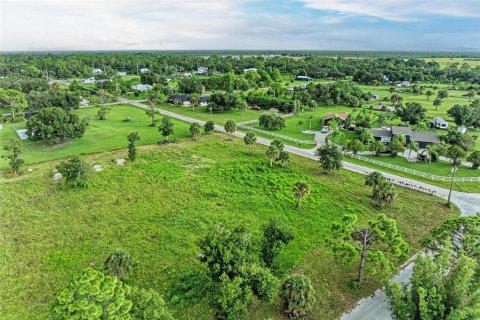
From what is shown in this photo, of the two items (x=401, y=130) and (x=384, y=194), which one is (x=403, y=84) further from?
(x=384, y=194)

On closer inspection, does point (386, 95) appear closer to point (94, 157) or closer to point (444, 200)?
point (444, 200)

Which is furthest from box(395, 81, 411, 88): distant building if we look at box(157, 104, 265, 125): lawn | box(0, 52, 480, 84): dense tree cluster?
box(157, 104, 265, 125): lawn

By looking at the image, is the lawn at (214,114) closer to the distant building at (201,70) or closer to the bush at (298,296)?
the bush at (298,296)

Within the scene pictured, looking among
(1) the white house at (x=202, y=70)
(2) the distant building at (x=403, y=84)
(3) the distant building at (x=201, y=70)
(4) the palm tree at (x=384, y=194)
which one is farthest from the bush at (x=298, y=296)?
(1) the white house at (x=202, y=70)

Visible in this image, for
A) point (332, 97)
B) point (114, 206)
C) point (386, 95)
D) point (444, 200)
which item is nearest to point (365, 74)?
point (386, 95)

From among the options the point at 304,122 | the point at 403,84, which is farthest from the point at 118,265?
the point at 403,84

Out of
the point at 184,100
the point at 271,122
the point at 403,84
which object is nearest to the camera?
the point at 271,122

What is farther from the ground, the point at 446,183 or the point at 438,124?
the point at 438,124
